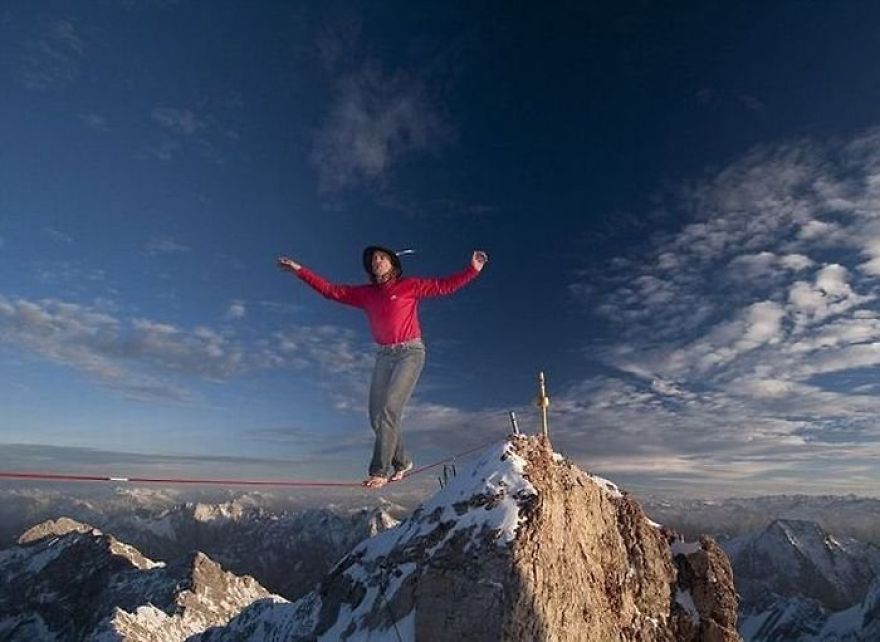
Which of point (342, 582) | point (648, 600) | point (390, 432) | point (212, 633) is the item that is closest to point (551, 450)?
point (648, 600)

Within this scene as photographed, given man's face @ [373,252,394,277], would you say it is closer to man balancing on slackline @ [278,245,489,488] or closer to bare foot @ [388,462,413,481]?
man balancing on slackline @ [278,245,489,488]

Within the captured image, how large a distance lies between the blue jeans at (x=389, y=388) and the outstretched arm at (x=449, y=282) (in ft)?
4.38

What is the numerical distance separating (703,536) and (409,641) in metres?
22.5

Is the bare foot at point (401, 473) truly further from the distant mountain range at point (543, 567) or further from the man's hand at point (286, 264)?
the distant mountain range at point (543, 567)

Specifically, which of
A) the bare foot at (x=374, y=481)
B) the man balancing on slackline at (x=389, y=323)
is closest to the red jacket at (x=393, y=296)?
the man balancing on slackline at (x=389, y=323)

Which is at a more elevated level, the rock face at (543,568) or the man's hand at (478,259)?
the man's hand at (478,259)

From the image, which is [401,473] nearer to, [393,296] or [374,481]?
[374,481]

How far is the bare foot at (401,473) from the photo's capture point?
17.3m

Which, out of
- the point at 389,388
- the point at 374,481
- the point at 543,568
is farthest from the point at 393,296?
the point at 543,568

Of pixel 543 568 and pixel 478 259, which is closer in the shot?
pixel 478 259

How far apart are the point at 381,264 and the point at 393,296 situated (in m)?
0.88

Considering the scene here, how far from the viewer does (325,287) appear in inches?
650

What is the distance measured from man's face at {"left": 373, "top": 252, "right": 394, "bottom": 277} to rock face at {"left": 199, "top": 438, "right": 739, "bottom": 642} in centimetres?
2189

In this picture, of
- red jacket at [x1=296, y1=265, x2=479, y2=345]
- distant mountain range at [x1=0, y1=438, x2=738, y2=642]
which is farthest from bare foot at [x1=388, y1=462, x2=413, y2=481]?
distant mountain range at [x1=0, y1=438, x2=738, y2=642]
